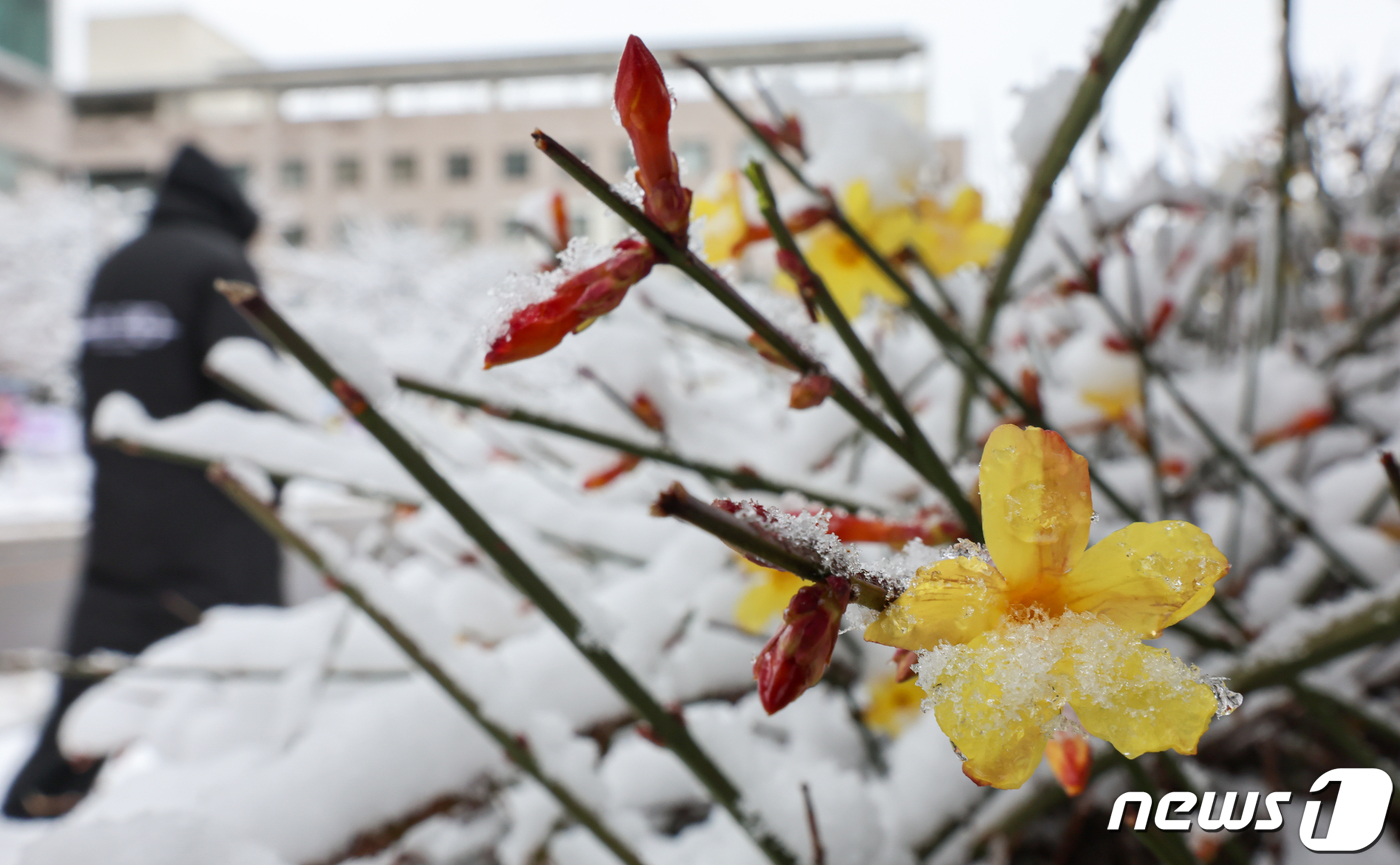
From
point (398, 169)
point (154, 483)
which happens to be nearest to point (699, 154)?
point (398, 169)

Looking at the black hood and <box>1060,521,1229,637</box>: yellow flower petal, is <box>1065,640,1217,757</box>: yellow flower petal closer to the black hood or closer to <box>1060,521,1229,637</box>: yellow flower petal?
<box>1060,521,1229,637</box>: yellow flower petal

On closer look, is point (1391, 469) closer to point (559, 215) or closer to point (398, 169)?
point (559, 215)

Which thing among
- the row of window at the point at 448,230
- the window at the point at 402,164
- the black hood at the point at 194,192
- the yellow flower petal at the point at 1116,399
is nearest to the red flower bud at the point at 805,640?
the yellow flower petal at the point at 1116,399

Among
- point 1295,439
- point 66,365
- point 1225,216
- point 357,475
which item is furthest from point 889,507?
point 66,365

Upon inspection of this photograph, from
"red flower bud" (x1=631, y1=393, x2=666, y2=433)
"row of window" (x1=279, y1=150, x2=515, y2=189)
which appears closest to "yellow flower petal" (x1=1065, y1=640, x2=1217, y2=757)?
"red flower bud" (x1=631, y1=393, x2=666, y2=433)

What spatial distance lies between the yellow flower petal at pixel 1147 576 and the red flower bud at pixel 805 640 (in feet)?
0.16

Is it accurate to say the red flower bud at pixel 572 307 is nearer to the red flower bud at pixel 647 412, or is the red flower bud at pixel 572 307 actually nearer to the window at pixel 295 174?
the red flower bud at pixel 647 412

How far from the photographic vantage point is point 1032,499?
16 centimetres

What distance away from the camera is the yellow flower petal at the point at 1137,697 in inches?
5.9

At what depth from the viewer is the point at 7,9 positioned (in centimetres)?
1579

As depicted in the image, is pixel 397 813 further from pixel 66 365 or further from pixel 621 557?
pixel 66 365

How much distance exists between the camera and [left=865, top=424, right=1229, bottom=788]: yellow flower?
152 mm

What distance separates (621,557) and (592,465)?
3.5 inches

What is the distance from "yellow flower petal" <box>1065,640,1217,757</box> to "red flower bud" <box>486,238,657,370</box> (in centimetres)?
13
